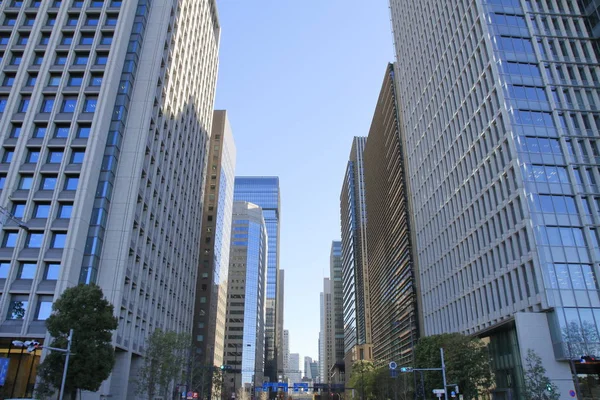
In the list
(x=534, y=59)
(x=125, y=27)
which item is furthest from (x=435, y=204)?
(x=125, y=27)

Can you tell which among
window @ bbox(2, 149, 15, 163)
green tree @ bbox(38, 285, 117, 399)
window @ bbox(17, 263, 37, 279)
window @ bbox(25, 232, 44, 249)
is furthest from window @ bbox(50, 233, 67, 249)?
green tree @ bbox(38, 285, 117, 399)

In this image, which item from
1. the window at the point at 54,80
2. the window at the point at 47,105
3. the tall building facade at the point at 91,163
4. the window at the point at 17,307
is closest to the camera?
the window at the point at 17,307

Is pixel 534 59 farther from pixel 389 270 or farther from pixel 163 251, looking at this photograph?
pixel 389 270

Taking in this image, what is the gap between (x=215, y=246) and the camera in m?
120

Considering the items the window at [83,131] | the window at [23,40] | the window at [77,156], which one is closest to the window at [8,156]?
the window at [77,156]

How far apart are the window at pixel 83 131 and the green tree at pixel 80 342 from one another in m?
23.2

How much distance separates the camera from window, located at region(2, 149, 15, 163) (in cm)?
5525

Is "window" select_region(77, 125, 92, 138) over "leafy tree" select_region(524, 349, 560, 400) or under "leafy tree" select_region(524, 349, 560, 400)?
over

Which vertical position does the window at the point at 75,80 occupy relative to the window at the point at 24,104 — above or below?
above

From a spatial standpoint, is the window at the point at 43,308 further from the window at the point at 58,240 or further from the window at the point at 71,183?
the window at the point at 71,183

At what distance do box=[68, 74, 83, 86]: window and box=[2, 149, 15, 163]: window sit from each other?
10699mm

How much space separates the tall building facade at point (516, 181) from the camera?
48938 mm

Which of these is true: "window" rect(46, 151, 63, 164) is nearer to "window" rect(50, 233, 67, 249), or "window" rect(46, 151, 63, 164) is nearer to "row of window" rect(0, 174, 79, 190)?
"row of window" rect(0, 174, 79, 190)

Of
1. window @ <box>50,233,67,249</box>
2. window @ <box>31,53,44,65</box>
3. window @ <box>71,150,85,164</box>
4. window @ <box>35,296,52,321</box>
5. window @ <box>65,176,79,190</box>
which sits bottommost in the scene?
window @ <box>35,296,52,321</box>
